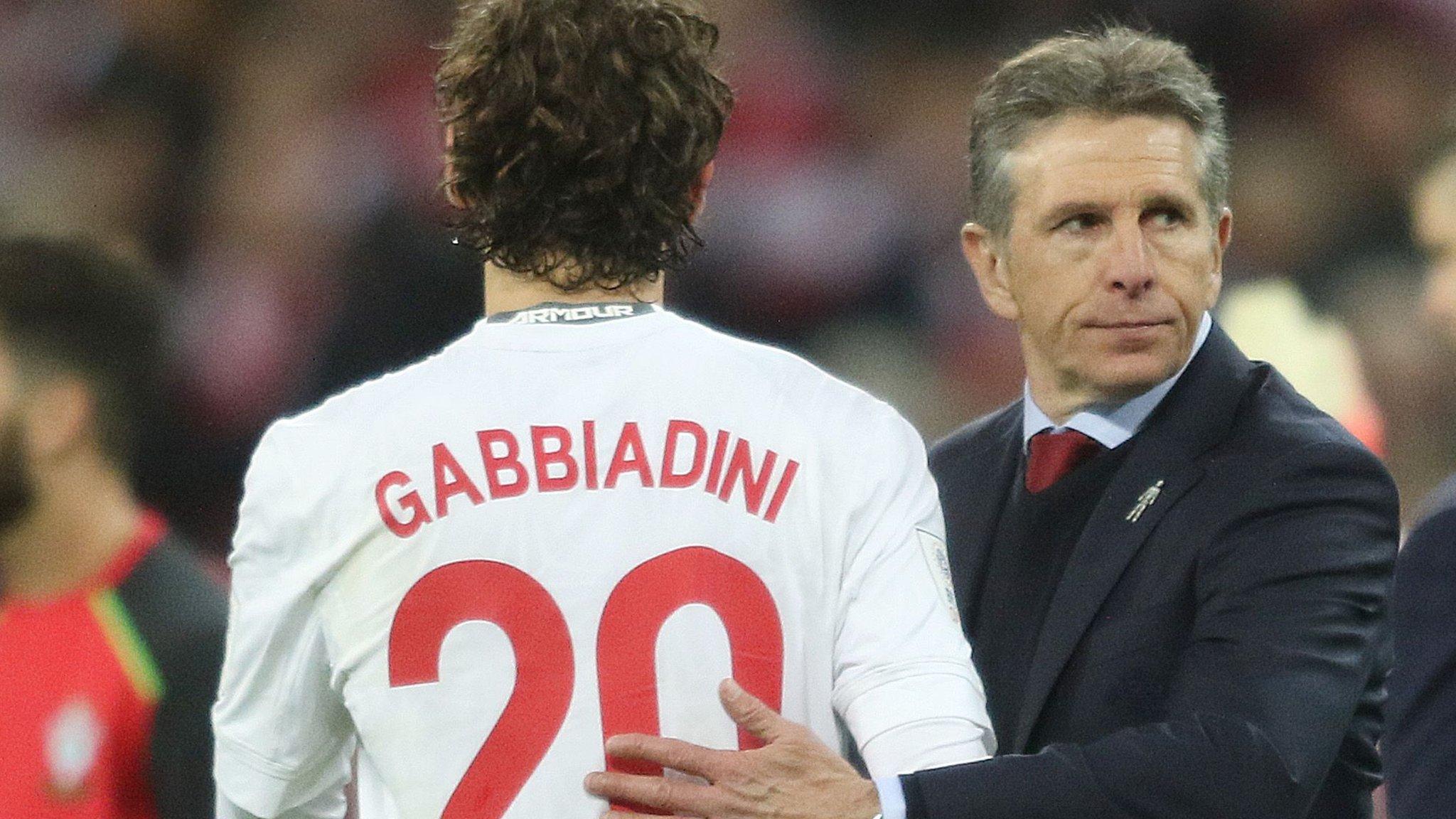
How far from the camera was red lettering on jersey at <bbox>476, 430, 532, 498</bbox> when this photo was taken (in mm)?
1430

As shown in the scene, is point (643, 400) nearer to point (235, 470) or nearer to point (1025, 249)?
point (1025, 249)

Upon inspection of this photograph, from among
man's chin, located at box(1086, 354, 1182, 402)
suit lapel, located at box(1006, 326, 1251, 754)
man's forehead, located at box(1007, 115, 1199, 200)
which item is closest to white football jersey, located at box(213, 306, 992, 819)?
suit lapel, located at box(1006, 326, 1251, 754)

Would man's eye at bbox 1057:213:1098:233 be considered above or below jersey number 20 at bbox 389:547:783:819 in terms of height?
above

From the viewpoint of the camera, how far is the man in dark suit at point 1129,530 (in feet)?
5.61

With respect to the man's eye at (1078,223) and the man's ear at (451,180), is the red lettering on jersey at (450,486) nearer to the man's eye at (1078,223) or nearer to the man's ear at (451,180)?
Result: the man's ear at (451,180)

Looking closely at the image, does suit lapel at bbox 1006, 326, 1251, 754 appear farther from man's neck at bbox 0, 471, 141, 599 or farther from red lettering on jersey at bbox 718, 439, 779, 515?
man's neck at bbox 0, 471, 141, 599

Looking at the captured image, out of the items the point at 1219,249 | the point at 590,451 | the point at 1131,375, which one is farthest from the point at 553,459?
the point at 1219,249

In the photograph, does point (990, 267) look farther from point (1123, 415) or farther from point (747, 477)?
point (747, 477)

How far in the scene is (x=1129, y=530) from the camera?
1.99 meters

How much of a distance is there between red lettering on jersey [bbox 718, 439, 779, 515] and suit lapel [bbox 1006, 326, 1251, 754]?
0.65 m

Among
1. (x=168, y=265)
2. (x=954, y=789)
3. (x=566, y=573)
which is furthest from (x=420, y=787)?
(x=168, y=265)

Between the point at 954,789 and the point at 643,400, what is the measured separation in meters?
0.47

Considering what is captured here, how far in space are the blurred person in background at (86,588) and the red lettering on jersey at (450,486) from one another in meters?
2.24

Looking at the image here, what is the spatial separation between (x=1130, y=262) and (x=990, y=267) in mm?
300
